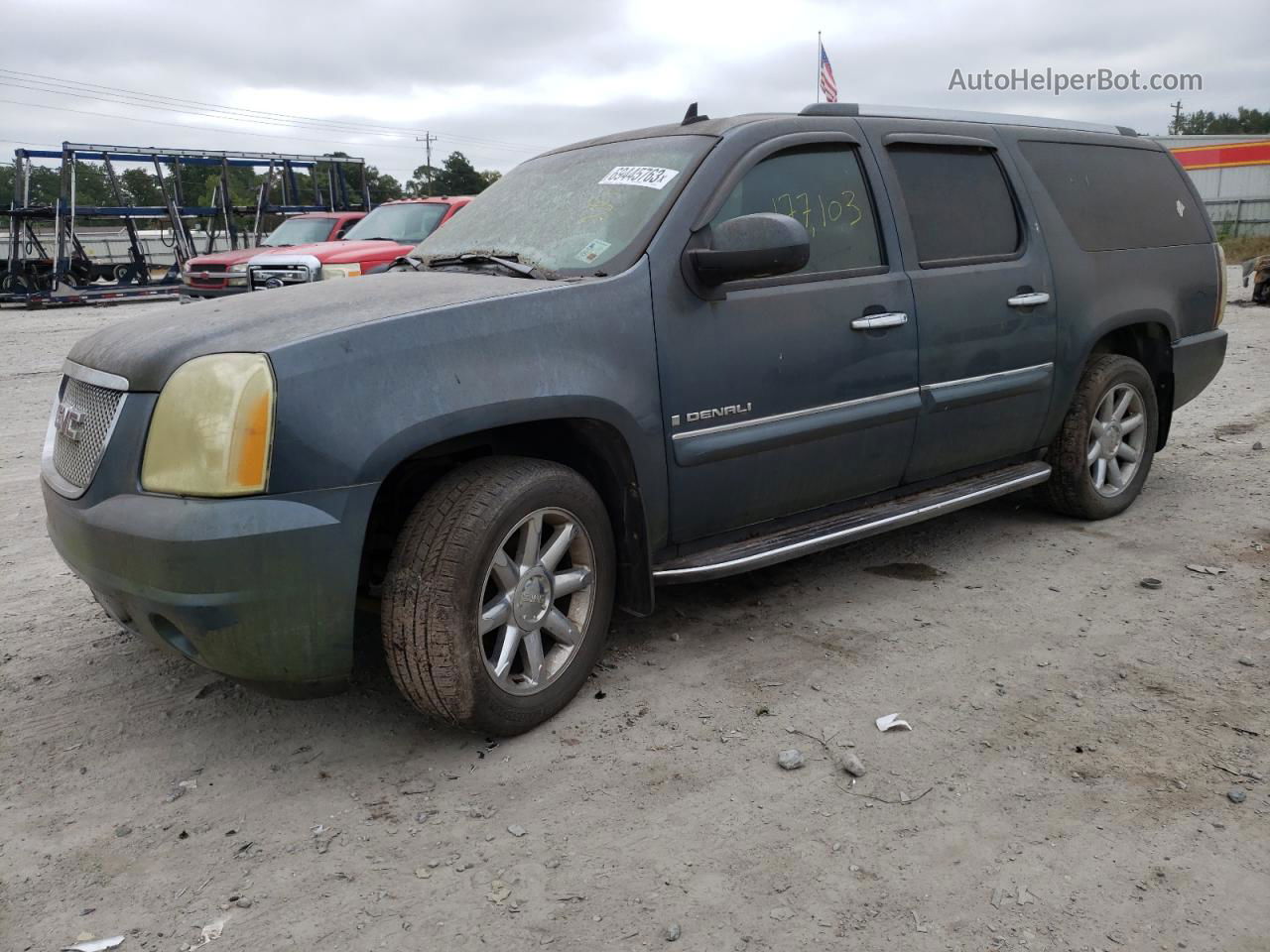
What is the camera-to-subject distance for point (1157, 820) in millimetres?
2537

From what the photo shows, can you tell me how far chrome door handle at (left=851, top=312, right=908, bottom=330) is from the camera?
12.1 feet

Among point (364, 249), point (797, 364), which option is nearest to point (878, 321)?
point (797, 364)

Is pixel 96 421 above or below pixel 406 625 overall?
above

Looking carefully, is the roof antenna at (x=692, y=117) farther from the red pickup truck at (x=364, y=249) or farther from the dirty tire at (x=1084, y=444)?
the red pickup truck at (x=364, y=249)

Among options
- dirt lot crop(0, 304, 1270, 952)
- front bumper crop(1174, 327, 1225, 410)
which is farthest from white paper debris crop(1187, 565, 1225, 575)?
front bumper crop(1174, 327, 1225, 410)

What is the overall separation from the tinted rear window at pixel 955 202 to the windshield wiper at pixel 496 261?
1.51 meters

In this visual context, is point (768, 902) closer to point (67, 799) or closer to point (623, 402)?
point (623, 402)

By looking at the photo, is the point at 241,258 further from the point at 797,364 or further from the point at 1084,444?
the point at 797,364

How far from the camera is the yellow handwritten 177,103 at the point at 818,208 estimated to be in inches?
143

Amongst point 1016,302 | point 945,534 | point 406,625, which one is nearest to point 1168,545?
point 945,534

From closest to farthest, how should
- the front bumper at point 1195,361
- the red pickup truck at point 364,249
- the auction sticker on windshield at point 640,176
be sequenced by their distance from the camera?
the auction sticker on windshield at point 640,176 → the front bumper at point 1195,361 → the red pickup truck at point 364,249

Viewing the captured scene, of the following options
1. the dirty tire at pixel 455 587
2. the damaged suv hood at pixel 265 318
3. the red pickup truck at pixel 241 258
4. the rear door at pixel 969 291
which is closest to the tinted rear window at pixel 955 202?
the rear door at pixel 969 291

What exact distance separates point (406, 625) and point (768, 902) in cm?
114

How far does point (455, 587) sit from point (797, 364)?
4.71 feet
